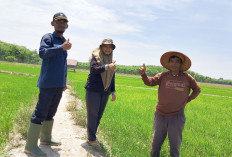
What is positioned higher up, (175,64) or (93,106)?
(175,64)

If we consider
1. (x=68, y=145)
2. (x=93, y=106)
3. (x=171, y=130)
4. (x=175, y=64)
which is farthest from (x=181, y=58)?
(x=68, y=145)

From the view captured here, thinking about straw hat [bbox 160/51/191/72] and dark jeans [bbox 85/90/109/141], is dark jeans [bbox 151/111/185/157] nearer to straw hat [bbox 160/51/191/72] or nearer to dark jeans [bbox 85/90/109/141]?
straw hat [bbox 160/51/191/72]

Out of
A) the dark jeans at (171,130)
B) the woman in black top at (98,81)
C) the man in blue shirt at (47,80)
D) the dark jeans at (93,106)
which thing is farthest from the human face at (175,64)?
the man in blue shirt at (47,80)

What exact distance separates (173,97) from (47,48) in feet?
5.66

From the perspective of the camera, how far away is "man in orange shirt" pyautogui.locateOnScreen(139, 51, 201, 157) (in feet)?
7.84

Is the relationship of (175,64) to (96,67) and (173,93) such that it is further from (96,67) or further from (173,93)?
(96,67)

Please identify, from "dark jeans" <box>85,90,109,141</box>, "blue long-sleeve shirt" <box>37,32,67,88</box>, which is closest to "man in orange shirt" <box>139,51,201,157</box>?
"dark jeans" <box>85,90,109,141</box>

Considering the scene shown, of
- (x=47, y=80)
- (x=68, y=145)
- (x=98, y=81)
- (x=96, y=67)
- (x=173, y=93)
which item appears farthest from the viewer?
(x=68, y=145)

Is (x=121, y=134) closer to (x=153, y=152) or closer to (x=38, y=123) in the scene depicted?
(x=153, y=152)

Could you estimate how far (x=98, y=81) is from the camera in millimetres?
2855

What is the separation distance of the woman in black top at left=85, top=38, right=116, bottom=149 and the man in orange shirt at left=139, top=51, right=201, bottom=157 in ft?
2.00

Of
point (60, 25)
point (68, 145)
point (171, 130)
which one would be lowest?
point (68, 145)

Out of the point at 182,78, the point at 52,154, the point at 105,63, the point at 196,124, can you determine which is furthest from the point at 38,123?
the point at 196,124

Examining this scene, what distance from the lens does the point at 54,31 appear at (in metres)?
2.69
